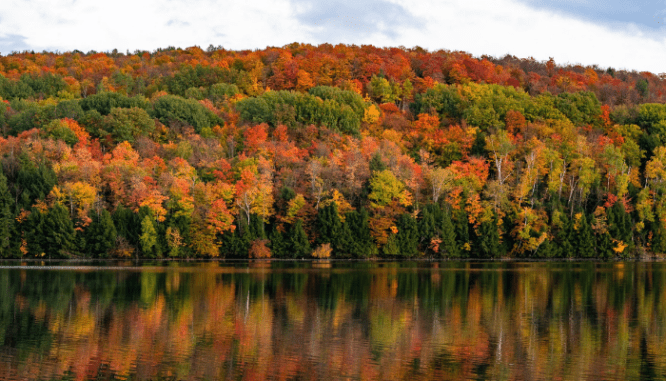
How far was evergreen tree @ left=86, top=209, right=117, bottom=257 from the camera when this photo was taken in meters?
90.0

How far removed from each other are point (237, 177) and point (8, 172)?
30111 millimetres

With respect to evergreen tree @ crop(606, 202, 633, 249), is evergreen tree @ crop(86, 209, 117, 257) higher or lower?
lower

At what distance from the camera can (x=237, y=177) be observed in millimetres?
104312

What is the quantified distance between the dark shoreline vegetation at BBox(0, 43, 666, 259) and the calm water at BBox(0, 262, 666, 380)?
43136 mm

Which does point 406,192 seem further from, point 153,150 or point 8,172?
point 8,172

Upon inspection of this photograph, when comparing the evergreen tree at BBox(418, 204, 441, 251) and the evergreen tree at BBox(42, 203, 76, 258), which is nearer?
the evergreen tree at BBox(42, 203, 76, 258)

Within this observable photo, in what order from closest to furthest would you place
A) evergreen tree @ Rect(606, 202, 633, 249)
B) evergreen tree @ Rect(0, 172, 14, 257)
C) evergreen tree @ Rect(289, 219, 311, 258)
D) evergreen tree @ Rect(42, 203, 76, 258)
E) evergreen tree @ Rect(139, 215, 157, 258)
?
evergreen tree @ Rect(42, 203, 76, 258)
evergreen tree @ Rect(0, 172, 14, 257)
evergreen tree @ Rect(139, 215, 157, 258)
evergreen tree @ Rect(289, 219, 311, 258)
evergreen tree @ Rect(606, 202, 633, 249)

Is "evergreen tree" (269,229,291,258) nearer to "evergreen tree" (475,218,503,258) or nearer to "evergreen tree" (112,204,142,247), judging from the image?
"evergreen tree" (112,204,142,247)

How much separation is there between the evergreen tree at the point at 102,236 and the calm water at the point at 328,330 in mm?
38202

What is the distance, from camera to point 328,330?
30578mm

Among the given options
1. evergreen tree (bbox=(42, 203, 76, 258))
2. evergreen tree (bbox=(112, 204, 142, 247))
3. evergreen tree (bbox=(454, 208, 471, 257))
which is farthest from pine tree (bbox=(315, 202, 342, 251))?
evergreen tree (bbox=(42, 203, 76, 258))

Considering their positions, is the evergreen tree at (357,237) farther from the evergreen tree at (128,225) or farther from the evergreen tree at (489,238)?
the evergreen tree at (128,225)

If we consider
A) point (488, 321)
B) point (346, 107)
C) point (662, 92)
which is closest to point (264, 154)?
point (346, 107)

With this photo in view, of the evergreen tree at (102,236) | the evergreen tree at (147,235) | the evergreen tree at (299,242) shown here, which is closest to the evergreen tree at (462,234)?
the evergreen tree at (299,242)
